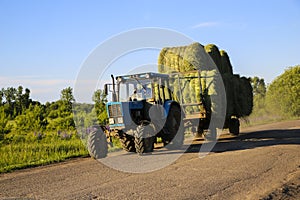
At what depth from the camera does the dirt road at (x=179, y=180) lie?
277 inches

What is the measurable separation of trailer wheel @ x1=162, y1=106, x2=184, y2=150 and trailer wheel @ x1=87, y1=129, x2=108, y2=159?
7.16ft

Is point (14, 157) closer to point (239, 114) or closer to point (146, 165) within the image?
point (146, 165)

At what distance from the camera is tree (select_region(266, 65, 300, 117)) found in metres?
34.6

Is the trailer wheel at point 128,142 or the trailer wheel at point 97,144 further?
the trailer wheel at point 128,142

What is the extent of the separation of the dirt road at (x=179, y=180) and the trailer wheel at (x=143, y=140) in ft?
3.81

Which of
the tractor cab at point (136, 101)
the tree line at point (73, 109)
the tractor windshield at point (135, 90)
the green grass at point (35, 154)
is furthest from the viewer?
the tree line at point (73, 109)

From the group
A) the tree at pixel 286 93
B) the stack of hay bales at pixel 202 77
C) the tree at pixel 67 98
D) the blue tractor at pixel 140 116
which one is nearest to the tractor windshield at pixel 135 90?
the blue tractor at pixel 140 116

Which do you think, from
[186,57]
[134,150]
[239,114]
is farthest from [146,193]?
[239,114]

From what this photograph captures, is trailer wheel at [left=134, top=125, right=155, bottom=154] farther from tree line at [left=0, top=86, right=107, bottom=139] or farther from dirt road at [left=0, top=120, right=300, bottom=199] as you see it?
tree line at [left=0, top=86, right=107, bottom=139]

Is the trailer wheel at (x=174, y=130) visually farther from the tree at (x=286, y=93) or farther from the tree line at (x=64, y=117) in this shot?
the tree at (x=286, y=93)

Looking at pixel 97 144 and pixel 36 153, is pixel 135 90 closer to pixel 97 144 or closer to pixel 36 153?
pixel 97 144

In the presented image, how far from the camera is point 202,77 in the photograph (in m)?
15.1

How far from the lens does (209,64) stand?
16188 mm

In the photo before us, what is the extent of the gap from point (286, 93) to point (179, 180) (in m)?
29.3
